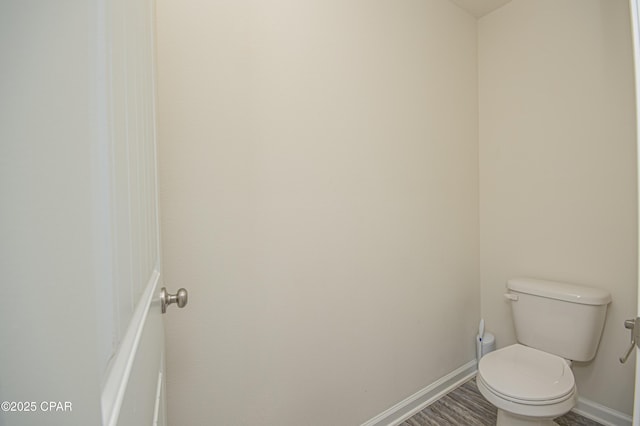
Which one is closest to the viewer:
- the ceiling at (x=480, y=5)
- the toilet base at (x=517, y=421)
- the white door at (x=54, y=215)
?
the white door at (x=54, y=215)

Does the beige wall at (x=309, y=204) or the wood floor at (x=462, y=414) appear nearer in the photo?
the beige wall at (x=309, y=204)

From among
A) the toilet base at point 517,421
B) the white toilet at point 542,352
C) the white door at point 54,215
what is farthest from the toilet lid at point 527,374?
the white door at point 54,215

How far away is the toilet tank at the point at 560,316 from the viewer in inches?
56.3

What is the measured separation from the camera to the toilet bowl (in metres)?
1.10

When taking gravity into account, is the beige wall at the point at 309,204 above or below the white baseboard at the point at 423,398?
above

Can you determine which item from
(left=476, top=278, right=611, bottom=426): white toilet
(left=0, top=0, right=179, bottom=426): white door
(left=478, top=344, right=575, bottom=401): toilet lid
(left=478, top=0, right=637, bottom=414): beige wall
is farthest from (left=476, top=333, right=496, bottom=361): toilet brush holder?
(left=0, top=0, right=179, bottom=426): white door

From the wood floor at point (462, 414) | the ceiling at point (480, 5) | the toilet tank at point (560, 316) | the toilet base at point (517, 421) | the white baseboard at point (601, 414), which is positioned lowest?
the wood floor at point (462, 414)

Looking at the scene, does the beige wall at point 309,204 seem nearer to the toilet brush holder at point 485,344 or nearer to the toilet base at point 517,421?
the toilet brush holder at point 485,344

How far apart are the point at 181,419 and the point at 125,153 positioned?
1.04m

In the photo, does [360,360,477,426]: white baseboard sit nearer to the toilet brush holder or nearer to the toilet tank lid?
the toilet brush holder

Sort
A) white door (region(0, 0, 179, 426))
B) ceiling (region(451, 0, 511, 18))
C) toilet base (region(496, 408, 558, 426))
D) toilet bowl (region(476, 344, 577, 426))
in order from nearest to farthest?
Result: 1. white door (region(0, 0, 179, 426))
2. toilet bowl (region(476, 344, 577, 426))
3. toilet base (region(496, 408, 558, 426))
4. ceiling (region(451, 0, 511, 18))

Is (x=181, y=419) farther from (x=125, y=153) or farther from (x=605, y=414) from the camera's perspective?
(x=605, y=414)

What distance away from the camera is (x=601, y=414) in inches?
59.4

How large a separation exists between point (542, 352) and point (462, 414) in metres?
0.59
